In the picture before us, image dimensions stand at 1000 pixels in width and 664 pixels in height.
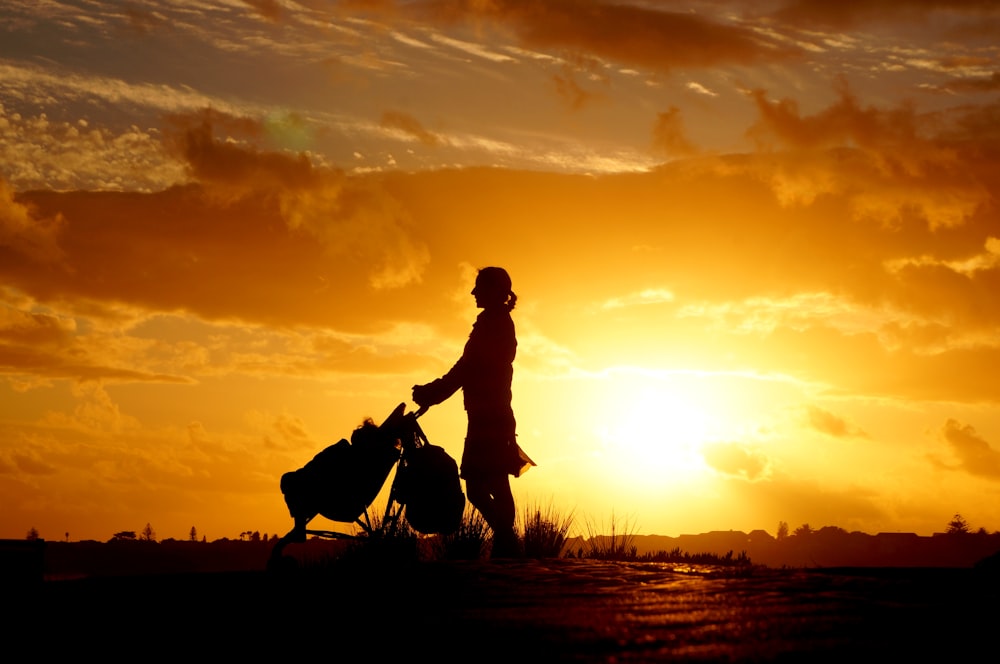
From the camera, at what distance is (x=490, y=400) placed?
41.3ft

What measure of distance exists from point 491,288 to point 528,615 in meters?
5.78

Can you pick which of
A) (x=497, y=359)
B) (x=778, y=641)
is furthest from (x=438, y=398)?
(x=778, y=641)

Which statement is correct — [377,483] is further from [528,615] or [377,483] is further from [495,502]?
[528,615]

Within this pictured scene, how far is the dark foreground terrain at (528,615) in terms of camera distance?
6113 millimetres

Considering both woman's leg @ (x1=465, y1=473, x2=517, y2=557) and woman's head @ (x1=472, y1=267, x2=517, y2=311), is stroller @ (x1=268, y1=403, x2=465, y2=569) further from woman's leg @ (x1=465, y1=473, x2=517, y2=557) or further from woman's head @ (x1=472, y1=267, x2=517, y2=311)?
woman's head @ (x1=472, y1=267, x2=517, y2=311)

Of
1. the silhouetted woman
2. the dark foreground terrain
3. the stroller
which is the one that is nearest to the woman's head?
the silhouetted woman

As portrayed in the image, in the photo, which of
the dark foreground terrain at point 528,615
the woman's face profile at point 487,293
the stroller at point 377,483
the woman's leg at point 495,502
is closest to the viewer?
the dark foreground terrain at point 528,615

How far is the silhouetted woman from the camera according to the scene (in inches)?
486

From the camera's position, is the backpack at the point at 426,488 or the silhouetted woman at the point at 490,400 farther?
the silhouetted woman at the point at 490,400

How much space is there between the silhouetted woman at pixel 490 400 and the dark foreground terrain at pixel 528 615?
7.05 feet

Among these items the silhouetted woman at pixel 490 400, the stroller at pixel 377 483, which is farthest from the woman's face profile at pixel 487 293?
the stroller at pixel 377 483

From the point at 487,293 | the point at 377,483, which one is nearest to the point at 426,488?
the point at 377,483

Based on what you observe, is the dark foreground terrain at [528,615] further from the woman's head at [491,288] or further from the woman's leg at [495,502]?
the woman's head at [491,288]

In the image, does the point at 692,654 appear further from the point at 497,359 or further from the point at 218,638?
the point at 497,359
